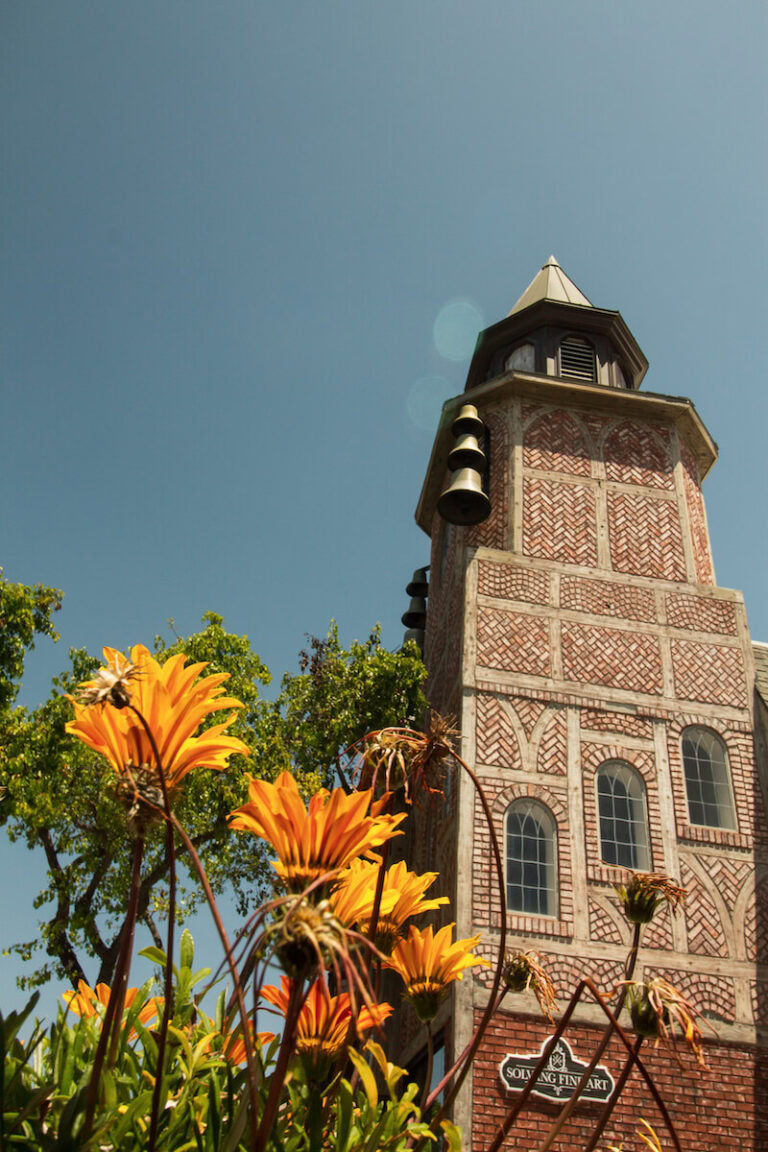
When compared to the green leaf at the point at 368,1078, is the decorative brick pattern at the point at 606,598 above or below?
above

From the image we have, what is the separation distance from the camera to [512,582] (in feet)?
43.7

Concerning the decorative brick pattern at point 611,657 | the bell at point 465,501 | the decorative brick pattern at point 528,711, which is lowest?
the decorative brick pattern at point 528,711

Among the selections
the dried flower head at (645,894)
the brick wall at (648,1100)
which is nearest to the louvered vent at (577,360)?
the brick wall at (648,1100)

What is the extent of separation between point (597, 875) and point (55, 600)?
31.1ft

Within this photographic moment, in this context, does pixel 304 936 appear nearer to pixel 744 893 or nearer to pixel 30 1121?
pixel 30 1121

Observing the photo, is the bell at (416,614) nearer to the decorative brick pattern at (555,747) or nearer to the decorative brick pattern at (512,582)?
the decorative brick pattern at (512,582)

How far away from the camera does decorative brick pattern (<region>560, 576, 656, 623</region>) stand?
526 inches

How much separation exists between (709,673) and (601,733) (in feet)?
6.76

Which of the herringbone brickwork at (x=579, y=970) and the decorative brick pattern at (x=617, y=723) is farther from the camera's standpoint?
the decorative brick pattern at (x=617, y=723)

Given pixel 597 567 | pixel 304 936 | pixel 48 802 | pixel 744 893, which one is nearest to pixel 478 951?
pixel 744 893

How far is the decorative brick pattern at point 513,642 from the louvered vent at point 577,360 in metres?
5.74

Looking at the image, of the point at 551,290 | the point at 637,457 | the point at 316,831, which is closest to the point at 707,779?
the point at 637,457

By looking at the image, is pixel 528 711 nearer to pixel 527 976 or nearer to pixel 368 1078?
pixel 527 976

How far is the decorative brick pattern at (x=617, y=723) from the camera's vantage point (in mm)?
12297
